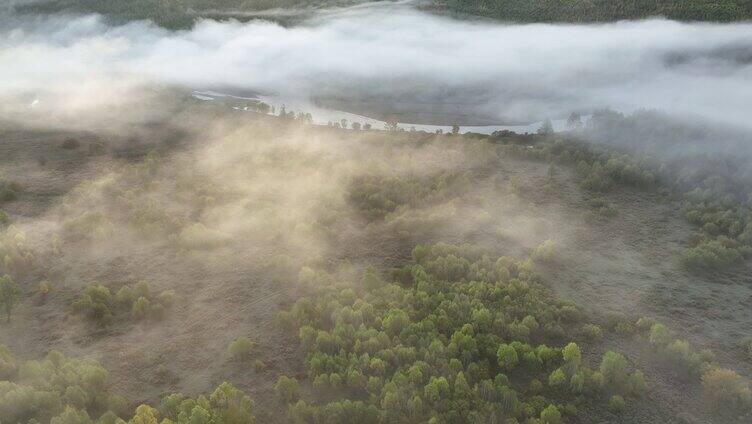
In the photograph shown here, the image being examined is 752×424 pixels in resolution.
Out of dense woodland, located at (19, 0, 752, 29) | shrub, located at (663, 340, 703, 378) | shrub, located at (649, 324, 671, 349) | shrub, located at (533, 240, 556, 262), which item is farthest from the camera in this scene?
dense woodland, located at (19, 0, 752, 29)

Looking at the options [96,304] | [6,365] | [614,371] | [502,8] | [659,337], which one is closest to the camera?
[614,371]

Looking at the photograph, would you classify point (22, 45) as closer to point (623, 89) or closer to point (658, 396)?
point (623, 89)

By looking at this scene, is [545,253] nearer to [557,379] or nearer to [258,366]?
[557,379]

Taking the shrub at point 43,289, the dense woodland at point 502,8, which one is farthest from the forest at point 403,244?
the shrub at point 43,289

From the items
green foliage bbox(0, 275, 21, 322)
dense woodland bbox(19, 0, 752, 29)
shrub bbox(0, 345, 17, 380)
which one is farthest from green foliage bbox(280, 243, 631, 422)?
dense woodland bbox(19, 0, 752, 29)

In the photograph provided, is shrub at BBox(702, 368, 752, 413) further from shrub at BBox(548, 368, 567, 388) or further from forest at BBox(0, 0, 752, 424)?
shrub at BBox(548, 368, 567, 388)

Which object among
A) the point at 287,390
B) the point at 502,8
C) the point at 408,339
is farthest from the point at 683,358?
the point at 502,8

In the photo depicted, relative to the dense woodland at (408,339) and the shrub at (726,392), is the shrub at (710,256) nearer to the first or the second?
the dense woodland at (408,339)
